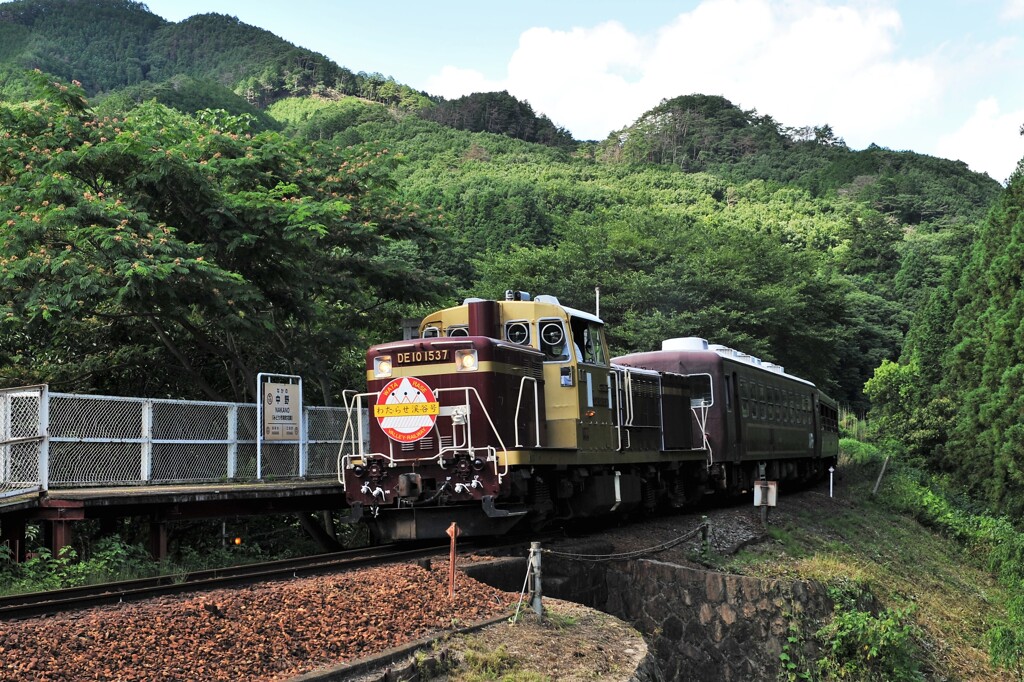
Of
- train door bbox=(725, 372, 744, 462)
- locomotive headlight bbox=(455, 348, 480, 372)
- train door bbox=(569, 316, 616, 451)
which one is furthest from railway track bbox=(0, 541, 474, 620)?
train door bbox=(725, 372, 744, 462)

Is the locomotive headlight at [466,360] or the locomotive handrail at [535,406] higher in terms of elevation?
the locomotive headlight at [466,360]

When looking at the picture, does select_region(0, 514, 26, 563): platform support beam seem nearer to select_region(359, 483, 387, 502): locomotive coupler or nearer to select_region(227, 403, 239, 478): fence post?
select_region(359, 483, 387, 502): locomotive coupler

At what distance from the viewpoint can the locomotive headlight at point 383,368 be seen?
12633 millimetres

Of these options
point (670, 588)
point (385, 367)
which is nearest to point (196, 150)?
point (385, 367)

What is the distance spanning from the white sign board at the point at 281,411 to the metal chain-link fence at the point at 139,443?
0.22m

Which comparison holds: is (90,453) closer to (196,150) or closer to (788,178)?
(196,150)

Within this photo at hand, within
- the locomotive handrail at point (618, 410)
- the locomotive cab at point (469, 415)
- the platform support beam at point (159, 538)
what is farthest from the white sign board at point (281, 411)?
the locomotive handrail at point (618, 410)

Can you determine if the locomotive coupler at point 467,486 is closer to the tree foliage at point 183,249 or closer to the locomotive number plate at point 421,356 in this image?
the locomotive number plate at point 421,356

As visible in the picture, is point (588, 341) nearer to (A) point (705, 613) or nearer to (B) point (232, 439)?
(A) point (705, 613)

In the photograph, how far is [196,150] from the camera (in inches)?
606

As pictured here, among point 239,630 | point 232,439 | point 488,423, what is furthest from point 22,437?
point 239,630

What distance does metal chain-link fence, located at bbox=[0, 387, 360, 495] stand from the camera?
11219 mm

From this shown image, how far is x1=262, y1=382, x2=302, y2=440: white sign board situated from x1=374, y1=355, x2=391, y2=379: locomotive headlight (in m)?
3.14

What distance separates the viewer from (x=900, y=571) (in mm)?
17688
